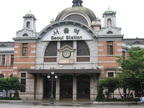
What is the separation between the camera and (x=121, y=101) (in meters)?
28.6

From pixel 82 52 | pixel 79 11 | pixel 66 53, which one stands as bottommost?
pixel 66 53

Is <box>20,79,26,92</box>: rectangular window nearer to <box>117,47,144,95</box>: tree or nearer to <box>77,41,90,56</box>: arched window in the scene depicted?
<box>77,41,90,56</box>: arched window

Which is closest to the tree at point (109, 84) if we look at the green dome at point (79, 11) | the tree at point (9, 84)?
the tree at point (9, 84)

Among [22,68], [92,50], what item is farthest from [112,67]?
[22,68]

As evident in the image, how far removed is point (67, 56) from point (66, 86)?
4743 mm

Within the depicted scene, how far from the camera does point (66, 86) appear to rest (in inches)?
1415

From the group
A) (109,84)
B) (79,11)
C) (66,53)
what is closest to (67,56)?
(66,53)

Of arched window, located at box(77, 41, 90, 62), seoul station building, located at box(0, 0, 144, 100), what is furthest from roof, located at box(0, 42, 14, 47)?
arched window, located at box(77, 41, 90, 62)

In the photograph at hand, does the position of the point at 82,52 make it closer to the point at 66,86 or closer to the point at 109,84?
the point at 66,86

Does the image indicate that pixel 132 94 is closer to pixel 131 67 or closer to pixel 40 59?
pixel 131 67

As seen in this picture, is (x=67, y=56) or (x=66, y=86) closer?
(x=67, y=56)

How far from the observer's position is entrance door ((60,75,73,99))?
35719mm

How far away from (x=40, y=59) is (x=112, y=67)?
11404mm

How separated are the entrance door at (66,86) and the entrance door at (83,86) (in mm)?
1272
